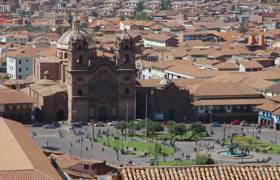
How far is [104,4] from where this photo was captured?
570 ft

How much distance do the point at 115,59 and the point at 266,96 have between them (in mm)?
11834

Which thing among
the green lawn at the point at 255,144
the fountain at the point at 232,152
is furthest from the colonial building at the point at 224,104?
the fountain at the point at 232,152

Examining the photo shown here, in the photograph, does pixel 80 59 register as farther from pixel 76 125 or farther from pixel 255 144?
pixel 255 144

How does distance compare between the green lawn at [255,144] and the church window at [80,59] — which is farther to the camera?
the church window at [80,59]

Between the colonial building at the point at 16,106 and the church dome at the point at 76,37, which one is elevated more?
the church dome at the point at 76,37

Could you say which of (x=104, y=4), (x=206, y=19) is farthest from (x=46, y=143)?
(x=104, y=4)

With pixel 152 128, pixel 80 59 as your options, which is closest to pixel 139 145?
pixel 152 128

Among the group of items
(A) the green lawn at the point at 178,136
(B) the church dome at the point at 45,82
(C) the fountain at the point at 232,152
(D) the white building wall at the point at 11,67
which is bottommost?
(D) the white building wall at the point at 11,67

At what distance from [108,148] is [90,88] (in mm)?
10313

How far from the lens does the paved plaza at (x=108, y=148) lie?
45.7 m

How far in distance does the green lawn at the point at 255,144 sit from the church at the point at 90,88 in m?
9.94

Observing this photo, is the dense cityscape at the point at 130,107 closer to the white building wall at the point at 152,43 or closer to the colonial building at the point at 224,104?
the colonial building at the point at 224,104

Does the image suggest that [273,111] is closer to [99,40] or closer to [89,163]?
[89,163]

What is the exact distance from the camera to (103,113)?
59.4 metres
